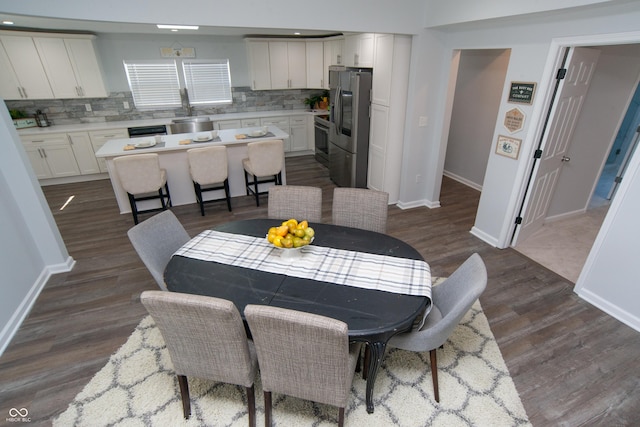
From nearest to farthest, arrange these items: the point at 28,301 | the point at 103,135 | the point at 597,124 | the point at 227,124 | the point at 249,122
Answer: the point at 28,301
the point at 597,124
the point at 103,135
the point at 227,124
the point at 249,122

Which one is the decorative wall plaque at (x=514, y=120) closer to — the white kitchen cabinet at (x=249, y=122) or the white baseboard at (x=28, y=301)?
the white kitchen cabinet at (x=249, y=122)

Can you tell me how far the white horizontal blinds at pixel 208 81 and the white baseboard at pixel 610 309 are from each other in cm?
631

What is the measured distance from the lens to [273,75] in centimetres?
628

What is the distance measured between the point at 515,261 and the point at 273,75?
5.35 meters

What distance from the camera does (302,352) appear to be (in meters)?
1.36

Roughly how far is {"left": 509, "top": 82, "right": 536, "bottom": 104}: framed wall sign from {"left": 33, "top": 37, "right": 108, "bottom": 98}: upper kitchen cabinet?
6021mm

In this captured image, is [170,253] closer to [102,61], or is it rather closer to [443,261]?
[443,261]

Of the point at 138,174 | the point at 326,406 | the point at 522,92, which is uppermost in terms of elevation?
the point at 522,92

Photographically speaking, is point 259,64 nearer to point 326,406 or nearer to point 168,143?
point 168,143

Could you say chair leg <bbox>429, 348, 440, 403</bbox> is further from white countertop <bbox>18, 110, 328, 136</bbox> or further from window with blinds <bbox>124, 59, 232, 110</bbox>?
window with blinds <bbox>124, 59, 232, 110</bbox>

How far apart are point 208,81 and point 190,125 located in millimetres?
1131

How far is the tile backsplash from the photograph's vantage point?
5285 millimetres

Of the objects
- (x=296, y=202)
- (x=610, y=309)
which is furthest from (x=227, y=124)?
(x=610, y=309)

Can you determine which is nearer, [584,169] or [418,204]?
[584,169]
